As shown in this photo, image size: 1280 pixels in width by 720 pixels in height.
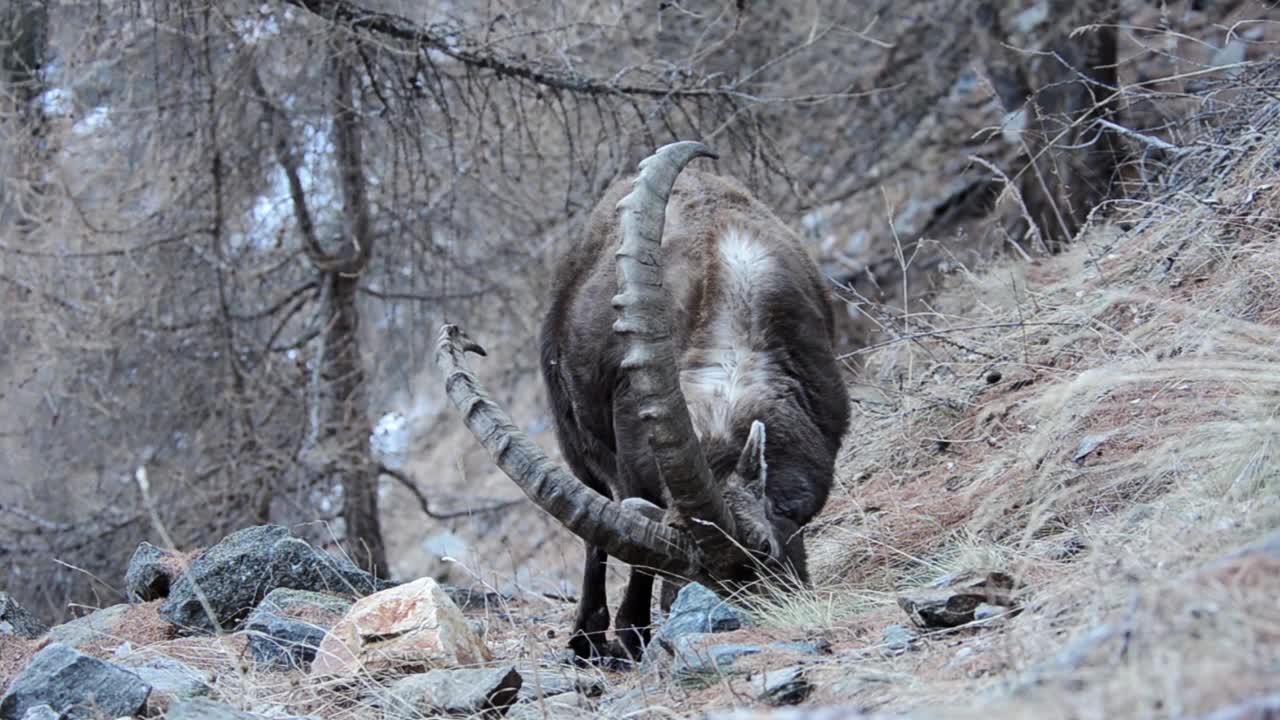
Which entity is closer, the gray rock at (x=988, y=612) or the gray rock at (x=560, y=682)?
the gray rock at (x=988, y=612)

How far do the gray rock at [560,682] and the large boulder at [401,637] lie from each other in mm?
218

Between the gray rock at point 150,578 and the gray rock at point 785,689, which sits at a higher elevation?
the gray rock at point 150,578

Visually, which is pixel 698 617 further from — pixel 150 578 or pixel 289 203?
pixel 289 203

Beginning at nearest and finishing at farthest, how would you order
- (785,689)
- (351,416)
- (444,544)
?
(785,689) < (351,416) < (444,544)

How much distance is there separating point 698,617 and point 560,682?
53 centimetres

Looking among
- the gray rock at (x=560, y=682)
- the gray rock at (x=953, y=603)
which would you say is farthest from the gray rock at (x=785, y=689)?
the gray rock at (x=560, y=682)

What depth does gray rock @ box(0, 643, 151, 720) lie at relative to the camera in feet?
13.9

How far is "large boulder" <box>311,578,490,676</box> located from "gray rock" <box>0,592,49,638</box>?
6.22 feet

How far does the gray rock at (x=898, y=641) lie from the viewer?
3992mm

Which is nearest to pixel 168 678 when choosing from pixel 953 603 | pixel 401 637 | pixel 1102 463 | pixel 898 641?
pixel 401 637

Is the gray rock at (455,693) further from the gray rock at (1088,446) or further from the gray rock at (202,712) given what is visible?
the gray rock at (1088,446)

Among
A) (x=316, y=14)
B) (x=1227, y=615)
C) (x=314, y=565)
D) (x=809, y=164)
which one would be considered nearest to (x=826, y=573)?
(x=314, y=565)

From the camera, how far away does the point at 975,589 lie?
160 inches

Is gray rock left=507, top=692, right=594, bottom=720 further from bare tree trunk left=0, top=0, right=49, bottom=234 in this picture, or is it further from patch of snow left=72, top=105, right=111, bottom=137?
patch of snow left=72, top=105, right=111, bottom=137
